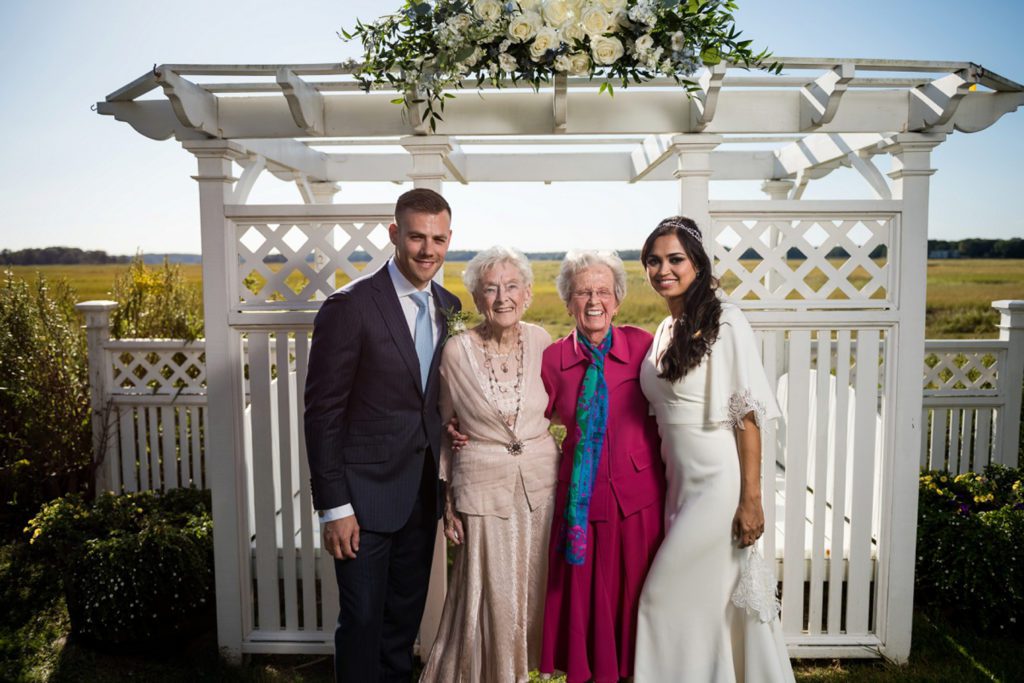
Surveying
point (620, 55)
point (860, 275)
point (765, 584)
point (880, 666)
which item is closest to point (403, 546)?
point (765, 584)

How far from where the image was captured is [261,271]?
3352 millimetres

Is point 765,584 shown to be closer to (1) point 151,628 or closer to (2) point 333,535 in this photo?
(2) point 333,535

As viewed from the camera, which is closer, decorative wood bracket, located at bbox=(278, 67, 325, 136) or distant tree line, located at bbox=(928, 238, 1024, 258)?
decorative wood bracket, located at bbox=(278, 67, 325, 136)

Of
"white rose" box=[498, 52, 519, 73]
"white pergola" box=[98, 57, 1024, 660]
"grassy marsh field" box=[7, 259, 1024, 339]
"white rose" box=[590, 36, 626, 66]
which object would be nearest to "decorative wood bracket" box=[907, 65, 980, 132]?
"white pergola" box=[98, 57, 1024, 660]

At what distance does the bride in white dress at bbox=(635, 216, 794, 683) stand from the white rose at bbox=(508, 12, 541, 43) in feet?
2.88

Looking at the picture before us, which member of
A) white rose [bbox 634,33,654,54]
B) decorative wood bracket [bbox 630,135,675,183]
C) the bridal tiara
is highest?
white rose [bbox 634,33,654,54]

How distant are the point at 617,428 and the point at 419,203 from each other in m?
1.13

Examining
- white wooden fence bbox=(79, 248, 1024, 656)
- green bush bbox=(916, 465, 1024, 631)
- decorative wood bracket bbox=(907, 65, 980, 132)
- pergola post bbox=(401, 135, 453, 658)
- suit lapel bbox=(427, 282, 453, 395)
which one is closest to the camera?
suit lapel bbox=(427, 282, 453, 395)

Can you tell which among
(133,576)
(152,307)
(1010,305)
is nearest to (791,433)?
(1010,305)

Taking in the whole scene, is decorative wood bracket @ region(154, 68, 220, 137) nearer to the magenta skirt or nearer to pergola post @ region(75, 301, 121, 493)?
the magenta skirt

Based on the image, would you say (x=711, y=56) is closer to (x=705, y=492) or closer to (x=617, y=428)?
(x=617, y=428)

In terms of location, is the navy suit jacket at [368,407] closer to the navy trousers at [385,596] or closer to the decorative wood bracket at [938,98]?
the navy trousers at [385,596]

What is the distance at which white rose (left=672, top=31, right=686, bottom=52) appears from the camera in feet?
8.31

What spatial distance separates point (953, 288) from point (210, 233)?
831 centimetres
